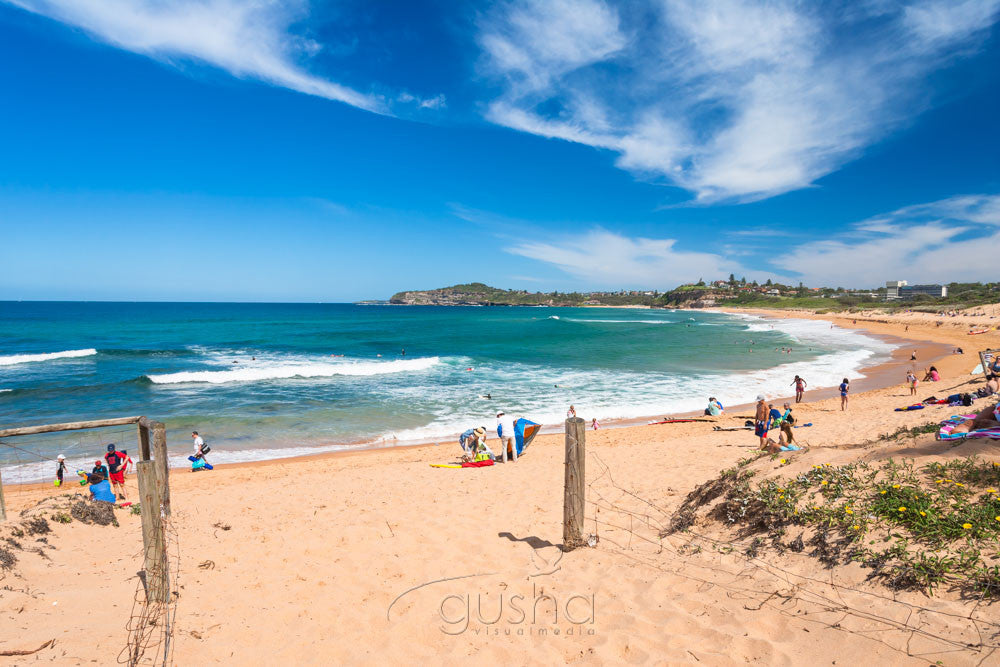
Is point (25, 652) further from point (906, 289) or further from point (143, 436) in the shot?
point (906, 289)

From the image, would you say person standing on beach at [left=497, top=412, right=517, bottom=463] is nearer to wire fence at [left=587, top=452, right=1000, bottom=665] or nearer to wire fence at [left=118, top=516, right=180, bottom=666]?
wire fence at [left=587, top=452, right=1000, bottom=665]

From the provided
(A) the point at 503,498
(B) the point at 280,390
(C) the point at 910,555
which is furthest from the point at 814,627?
(B) the point at 280,390

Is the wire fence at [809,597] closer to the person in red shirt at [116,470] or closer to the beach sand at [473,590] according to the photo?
the beach sand at [473,590]

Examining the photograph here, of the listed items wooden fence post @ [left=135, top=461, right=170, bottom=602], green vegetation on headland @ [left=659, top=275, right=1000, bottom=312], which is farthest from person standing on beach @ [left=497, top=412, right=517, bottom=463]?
green vegetation on headland @ [left=659, top=275, right=1000, bottom=312]

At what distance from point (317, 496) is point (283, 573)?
3.60 m

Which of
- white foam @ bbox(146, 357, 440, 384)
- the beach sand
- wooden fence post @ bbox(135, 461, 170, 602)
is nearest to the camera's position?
the beach sand

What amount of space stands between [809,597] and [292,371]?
99.8 ft

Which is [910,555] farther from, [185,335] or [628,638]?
[185,335]

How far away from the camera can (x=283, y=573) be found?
5703 mm

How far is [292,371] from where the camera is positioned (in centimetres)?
2967

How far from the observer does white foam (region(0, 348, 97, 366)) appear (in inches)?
1301

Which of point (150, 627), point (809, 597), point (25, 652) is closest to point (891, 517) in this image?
point (809, 597)

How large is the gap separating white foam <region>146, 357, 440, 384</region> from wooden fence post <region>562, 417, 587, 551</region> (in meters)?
25.4

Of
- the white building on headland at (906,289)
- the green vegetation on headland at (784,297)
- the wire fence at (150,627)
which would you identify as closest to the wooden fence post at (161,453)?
the wire fence at (150,627)
